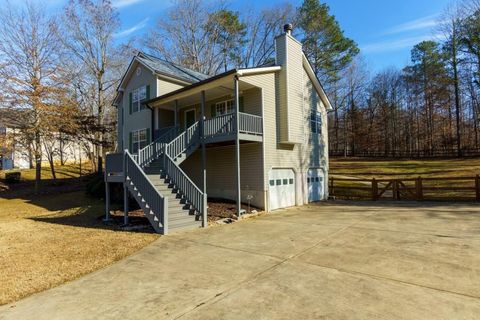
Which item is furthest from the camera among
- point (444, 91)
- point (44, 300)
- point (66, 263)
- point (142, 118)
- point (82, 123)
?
point (444, 91)

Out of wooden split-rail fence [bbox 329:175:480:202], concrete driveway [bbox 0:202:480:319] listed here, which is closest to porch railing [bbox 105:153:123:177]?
concrete driveway [bbox 0:202:480:319]

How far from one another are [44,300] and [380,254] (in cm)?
653

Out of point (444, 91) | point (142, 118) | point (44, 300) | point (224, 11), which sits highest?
point (224, 11)

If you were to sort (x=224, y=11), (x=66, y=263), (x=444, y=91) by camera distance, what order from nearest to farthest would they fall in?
1. (x=66, y=263)
2. (x=224, y=11)
3. (x=444, y=91)

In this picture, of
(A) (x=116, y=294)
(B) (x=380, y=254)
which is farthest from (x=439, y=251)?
(A) (x=116, y=294)

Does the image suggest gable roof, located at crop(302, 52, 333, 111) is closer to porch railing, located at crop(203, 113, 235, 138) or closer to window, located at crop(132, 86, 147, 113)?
porch railing, located at crop(203, 113, 235, 138)

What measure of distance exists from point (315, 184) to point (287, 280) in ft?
43.8

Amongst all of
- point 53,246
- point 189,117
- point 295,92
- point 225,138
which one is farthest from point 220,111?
point 53,246

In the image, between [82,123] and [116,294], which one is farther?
[82,123]

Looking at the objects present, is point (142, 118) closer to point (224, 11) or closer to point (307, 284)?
point (307, 284)

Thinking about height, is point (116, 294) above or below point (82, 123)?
below

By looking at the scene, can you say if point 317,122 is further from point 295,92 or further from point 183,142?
point 183,142

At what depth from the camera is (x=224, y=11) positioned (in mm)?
A: 31969

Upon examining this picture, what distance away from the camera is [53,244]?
8.09 metres
